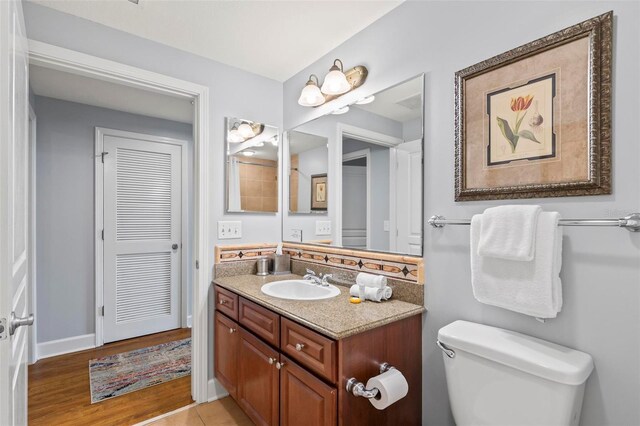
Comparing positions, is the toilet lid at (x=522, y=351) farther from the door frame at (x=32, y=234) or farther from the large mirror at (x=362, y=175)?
the door frame at (x=32, y=234)

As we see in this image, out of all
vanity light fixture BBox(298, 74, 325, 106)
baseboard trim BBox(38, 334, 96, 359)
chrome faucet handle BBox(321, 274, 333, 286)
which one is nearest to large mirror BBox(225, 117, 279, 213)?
vanity light fixture BBox(298, 74, 325, 106)

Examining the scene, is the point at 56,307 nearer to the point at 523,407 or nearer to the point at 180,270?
the point at 180,270

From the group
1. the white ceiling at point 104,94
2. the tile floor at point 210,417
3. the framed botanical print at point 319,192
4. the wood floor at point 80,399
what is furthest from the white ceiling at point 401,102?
the wood floor at point 80,399

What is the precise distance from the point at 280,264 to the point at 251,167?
753mm

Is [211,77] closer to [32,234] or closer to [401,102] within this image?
[401,102]

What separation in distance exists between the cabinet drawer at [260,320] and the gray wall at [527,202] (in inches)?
27.9

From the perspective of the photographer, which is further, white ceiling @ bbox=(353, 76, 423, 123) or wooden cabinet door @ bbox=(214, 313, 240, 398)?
wooden cabinet door @ bbox=(214, 313, 240, 398)

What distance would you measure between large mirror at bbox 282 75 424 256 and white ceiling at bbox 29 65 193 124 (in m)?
1.18

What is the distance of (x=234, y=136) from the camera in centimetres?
225

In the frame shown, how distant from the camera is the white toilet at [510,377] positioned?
956 mm

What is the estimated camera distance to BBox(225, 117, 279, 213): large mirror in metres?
2.24

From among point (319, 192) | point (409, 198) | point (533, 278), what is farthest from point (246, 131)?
point (533, 278)

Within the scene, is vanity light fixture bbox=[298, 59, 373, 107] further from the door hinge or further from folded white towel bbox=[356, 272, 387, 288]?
the door hinge

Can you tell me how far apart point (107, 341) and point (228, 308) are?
6.49 feet
